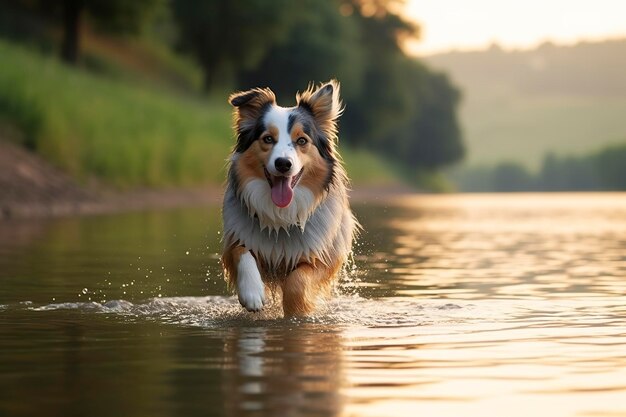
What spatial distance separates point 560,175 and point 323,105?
116535 millimetres

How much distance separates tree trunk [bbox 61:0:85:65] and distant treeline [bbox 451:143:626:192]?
62794 mm

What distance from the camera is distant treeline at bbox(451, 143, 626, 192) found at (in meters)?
114

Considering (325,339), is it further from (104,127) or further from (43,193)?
(104,127)

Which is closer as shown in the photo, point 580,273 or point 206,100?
point 580,273

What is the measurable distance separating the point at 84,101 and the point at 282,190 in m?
29.6

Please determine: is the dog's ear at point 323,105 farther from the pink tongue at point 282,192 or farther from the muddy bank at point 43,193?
the muddy bank at point 43,193

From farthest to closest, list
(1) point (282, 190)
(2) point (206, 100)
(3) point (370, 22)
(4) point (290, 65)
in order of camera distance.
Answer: (3) point (370, 22) < (4) point (290, 65) < (2) point (206, 100) < (1) point (282, 190)

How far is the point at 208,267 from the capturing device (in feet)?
57.4

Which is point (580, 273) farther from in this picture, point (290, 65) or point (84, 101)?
point (290, 65)

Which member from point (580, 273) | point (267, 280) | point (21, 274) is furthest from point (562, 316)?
point (21, 274)

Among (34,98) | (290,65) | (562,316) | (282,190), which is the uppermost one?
(290,65)

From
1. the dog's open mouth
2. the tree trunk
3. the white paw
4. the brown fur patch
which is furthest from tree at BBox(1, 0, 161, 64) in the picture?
the white paw

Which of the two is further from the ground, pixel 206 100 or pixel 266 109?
pixel 206 100

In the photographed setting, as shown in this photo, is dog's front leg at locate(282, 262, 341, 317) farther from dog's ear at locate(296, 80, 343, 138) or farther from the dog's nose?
dog's ear at locate(296, 80, 343, 138)
